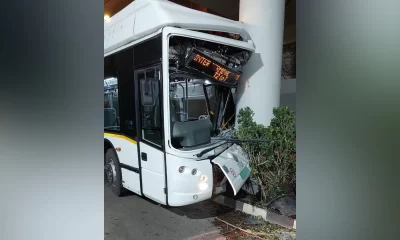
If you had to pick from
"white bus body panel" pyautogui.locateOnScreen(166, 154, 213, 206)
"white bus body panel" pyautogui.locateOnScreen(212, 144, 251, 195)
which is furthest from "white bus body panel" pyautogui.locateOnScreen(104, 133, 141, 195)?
"white bus body panel" pyautogui.locateOnScreen(212, 144, 251, 195)

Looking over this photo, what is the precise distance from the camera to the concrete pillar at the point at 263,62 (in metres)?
3.04

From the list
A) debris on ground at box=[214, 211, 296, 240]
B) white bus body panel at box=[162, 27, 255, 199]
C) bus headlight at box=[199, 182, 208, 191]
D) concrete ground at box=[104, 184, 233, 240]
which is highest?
white bus body panel at box=[162, 27, 255, 199]

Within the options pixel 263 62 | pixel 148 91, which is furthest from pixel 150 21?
pixel 263 62

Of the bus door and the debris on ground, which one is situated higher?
the bus door

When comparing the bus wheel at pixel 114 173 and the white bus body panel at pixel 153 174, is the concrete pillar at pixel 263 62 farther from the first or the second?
the bus wheel at pixel 114 173

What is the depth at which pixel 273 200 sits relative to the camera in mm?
2693

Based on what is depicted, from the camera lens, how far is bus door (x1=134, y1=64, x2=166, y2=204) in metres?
2.29

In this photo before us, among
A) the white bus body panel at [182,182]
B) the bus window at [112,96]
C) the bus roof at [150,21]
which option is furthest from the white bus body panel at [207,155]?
the bus window at [112,96]

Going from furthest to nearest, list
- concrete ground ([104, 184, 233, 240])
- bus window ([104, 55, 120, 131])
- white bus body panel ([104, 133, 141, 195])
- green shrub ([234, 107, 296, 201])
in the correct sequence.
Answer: green shrub ([234, 107, 296, 201]), white bus body panel ([104, 133, 141, 195]), bus window ([104, 55, 120, 131]), concrete ground ([104, 184, 233, 240])

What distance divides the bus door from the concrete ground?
0.18 metres

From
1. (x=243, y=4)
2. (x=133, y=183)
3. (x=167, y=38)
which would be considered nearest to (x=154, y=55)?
(x=167, y=38)

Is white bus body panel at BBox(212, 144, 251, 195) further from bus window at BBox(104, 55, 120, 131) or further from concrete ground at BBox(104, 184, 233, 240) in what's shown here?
bus window at BBox(104, 55, 120, 131)

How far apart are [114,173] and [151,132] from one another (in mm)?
609
